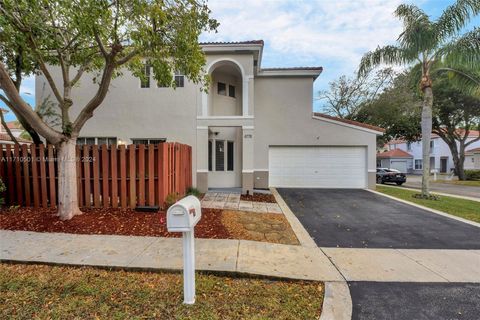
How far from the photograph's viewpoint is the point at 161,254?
446 centimetres

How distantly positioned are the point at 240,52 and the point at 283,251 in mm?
9298

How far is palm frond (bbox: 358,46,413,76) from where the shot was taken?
11367 millimetres

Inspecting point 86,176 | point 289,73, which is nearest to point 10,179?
point 86,176

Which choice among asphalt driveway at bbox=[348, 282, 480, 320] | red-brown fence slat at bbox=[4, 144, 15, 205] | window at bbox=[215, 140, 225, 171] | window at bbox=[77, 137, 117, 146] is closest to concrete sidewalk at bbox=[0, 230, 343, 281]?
asphalt driveway at bbox=[348, 282, 480, 320]

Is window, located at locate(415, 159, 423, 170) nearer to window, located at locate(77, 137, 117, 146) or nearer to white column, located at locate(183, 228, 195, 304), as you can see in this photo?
window, located at locate(77, 137, 117, 146)

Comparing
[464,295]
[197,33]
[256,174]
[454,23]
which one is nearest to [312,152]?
[256,174]

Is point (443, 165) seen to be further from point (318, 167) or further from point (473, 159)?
point (318, 167)

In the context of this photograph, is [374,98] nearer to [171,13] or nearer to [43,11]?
[171,13]

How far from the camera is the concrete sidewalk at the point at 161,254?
4.02 meters

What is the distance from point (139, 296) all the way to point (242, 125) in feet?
28.5

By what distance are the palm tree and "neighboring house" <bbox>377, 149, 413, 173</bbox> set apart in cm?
3405

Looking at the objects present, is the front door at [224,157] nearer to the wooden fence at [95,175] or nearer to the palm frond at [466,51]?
the wooden fence at [95,175]

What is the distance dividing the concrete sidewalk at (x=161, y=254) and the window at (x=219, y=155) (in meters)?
7.68

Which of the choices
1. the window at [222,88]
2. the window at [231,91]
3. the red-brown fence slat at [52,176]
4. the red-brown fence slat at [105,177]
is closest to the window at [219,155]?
the window at [222,88]
